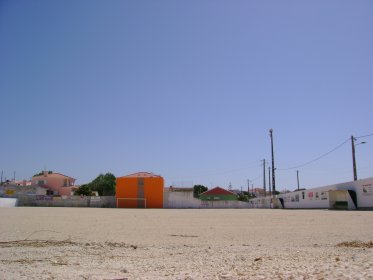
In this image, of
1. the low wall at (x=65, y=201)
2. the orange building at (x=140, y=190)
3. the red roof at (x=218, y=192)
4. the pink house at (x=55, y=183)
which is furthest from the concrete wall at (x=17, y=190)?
the red roof at (x=218, y=192)

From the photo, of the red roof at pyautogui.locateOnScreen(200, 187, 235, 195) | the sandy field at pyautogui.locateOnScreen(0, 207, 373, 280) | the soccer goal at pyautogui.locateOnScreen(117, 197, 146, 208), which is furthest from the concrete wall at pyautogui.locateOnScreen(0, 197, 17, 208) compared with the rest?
the red roof at pyautogui.locateOnScreen(200, 187, 235, 195)

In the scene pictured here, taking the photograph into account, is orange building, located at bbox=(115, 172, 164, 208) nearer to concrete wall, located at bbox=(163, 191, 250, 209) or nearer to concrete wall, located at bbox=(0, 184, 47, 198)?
concrete wall, located at bbox=(163, 191, 250, 209)

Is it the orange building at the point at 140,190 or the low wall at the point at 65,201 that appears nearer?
the low wall at the point at 65,201

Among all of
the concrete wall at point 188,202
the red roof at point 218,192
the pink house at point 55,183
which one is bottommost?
the concrete wall at point 188,202

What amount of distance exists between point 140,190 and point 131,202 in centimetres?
239

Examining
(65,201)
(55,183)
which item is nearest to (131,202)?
(65,201)

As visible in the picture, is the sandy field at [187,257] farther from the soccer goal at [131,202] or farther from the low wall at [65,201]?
the soccer goal at [131,202]

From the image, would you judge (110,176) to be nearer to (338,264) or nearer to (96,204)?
(96,204)

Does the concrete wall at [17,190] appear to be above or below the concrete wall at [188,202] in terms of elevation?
A: above

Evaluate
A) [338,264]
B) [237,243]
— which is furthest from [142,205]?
[338,264]

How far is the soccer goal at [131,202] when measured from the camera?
201 feet

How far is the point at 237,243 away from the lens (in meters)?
10.8

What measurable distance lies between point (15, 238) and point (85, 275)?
19.9ft

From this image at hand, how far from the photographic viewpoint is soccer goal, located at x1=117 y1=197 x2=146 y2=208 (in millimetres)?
61375
